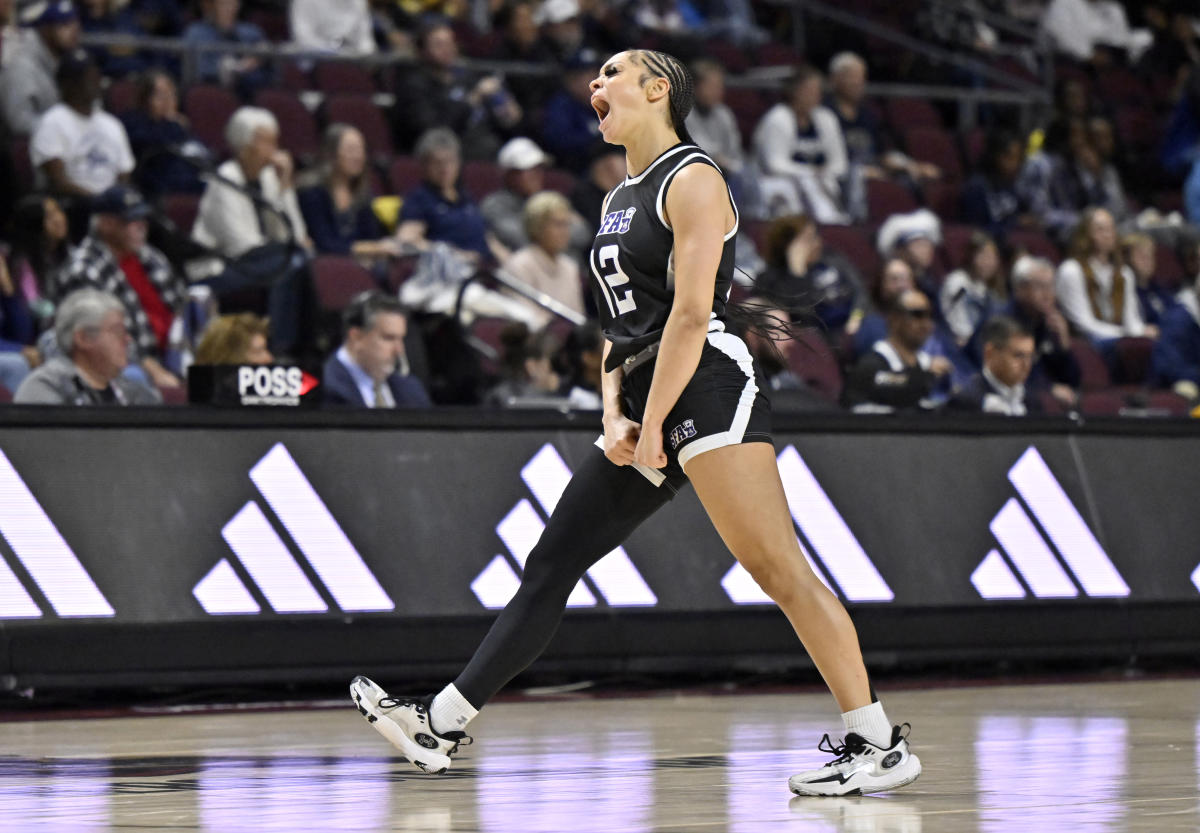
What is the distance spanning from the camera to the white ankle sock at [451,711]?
527cm

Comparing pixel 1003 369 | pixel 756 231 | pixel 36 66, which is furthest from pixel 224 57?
pixel 1003 369

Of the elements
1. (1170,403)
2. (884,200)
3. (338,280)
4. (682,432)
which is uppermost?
(884,200)

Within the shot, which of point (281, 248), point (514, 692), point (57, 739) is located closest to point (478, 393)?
point (281, 248)

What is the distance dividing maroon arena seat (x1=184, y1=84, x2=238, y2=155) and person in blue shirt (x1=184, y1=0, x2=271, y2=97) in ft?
1.61

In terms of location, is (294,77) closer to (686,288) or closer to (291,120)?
(291,120)

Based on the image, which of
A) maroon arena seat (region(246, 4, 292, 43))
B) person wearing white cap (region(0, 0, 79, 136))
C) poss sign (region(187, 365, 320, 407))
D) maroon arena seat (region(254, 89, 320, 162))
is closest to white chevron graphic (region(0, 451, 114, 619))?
poss sign (region(187, 365, 320, 407))

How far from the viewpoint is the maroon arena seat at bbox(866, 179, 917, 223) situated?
15.3m

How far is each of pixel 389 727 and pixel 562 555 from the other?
2.06ft

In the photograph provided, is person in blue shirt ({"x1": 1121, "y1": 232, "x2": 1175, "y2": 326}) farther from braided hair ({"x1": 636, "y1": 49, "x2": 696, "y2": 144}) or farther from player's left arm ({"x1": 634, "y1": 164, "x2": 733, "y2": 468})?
player's left arm ({"x1": 634, "y1": 164, "x2": 733, "y2": 468})

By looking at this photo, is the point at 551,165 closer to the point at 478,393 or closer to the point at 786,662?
the point at 478,393

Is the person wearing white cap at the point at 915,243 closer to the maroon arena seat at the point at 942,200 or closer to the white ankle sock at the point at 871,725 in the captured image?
the maroon arena seat at the point at 942,200

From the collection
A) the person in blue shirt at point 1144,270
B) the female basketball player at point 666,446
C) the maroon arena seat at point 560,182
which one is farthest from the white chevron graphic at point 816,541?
the person in blue shirt at point 1144,270

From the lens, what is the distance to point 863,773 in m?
5.08

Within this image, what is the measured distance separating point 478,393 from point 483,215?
8.25 feet
